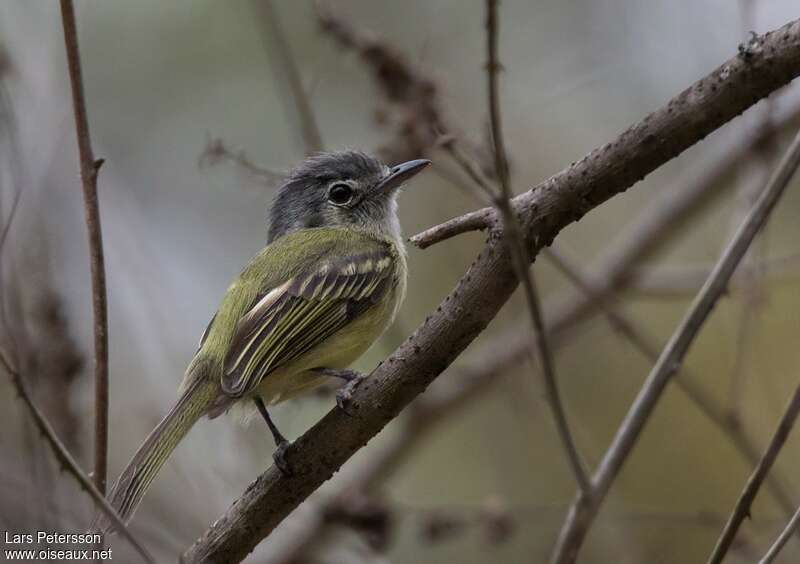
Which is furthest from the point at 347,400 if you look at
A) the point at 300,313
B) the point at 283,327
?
the point at 300,313

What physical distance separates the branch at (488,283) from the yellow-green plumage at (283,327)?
0.44 meters

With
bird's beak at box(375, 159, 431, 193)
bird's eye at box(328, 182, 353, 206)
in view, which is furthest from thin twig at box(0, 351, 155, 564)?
bird's eye at box(328, 182, 353, 206)

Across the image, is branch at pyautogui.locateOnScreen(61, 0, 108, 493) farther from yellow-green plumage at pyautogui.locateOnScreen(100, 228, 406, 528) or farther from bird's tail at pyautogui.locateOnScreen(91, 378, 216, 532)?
yellow-green plumage at pyautogui.locateOnScreen(100, 228, 406, 528)

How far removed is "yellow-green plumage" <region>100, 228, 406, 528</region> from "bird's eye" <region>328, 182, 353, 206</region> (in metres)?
0.58

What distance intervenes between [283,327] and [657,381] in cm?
211

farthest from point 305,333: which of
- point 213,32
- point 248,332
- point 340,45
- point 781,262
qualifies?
point 213,32

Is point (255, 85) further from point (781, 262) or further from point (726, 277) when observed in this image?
point (726, 277)

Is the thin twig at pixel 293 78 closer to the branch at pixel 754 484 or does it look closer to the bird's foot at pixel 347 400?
the bird's foot at pixel 347 400

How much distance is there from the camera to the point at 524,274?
2.54 metres

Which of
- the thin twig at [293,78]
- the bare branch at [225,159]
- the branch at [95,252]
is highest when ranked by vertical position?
the thin twig at [293,78]


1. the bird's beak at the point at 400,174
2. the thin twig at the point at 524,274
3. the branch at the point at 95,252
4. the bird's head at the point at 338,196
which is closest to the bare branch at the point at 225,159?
the bird's beak at the point at 400,174

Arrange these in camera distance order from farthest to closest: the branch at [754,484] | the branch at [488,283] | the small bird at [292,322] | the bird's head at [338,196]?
the bird's head at [338,196], the small bird at [292,322], the branch at [488,283], the branch at [754,484]

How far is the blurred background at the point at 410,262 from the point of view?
16.0ft

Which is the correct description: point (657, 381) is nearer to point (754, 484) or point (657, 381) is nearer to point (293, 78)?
point (754, 484)
